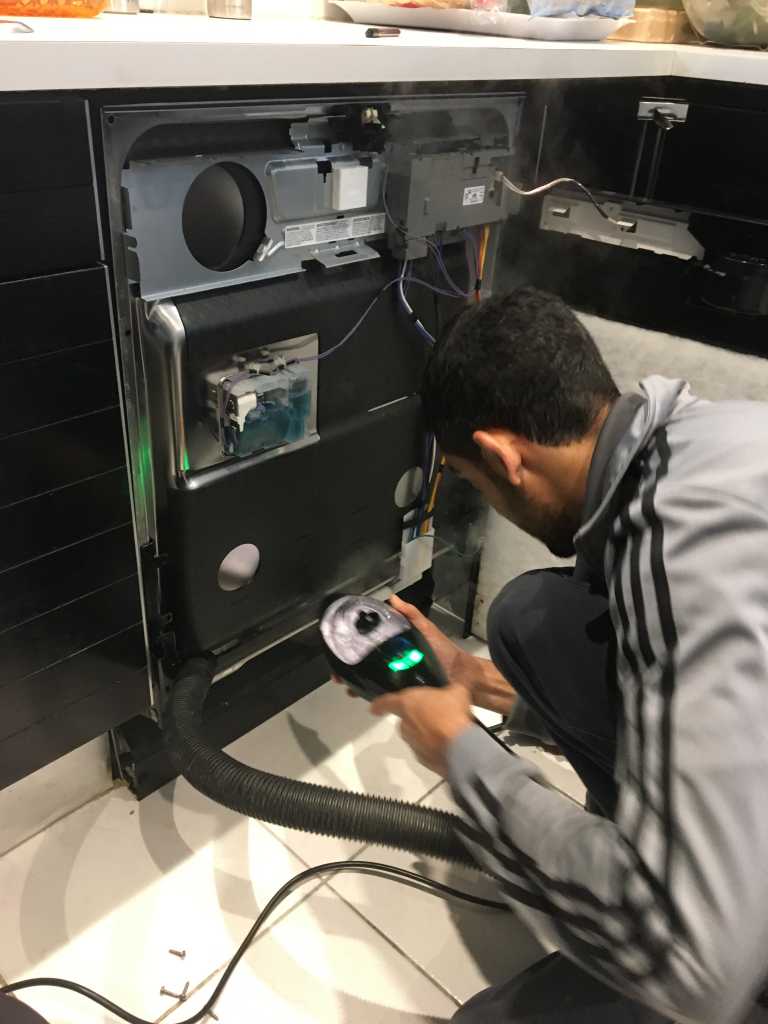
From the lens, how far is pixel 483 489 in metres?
0.80

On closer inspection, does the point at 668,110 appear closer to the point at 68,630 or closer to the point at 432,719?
the point at 432,719

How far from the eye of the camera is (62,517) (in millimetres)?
793

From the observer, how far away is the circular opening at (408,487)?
1226 millimetres

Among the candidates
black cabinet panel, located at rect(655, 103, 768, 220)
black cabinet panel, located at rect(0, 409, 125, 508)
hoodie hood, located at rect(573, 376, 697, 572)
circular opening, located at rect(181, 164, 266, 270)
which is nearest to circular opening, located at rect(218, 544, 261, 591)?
black cabinet panel, located at rect(0, 409, 125, 508)

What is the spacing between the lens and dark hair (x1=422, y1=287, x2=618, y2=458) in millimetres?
720

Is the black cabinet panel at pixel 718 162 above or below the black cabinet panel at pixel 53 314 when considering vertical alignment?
above

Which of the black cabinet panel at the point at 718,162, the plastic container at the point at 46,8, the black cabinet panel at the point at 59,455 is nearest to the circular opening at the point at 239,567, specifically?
the black cabinet panel at the point at 59,455

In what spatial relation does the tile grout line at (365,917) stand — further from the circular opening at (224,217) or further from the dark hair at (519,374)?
the circular opening at (224,217)

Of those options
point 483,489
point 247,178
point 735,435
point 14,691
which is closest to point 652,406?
point 735,435

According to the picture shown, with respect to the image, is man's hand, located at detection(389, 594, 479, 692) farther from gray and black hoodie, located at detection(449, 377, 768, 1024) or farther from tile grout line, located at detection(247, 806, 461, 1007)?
gray and black hoodie, located at detection(449, 377, 768, 1024)

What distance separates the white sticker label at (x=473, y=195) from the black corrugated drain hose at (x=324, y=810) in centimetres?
73

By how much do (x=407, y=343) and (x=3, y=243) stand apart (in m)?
0.56

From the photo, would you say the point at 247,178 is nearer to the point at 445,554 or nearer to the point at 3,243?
the point at 3,243

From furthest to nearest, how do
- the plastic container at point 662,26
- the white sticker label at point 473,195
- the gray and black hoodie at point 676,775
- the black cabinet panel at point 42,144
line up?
the plastic container at point 662,26, the white sticker label at point 473,195, the black cabinet panel at point 42,144, the gray and black hoodie at point 676,775
